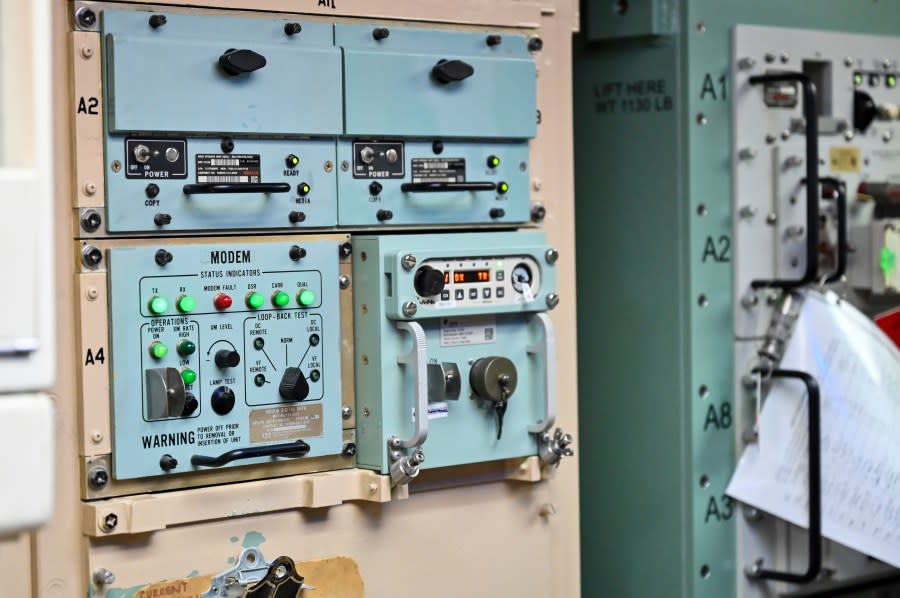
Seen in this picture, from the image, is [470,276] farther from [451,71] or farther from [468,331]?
[451,71]

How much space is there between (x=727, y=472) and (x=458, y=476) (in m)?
0.89

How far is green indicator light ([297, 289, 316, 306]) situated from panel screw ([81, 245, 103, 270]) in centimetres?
42

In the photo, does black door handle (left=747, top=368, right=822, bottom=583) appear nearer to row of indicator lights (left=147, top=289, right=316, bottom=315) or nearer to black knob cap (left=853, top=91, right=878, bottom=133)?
black knob cap (left=853, top=91, right=878, bottom=133)

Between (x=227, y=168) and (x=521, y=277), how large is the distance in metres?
0.69

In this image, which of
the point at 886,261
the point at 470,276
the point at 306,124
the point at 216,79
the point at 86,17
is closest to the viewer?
the point at 86,17

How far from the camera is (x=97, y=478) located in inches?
97.0

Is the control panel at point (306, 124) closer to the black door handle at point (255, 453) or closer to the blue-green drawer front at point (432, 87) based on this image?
the blue-green drawer front at point (432, 87)

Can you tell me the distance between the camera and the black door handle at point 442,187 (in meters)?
2.80

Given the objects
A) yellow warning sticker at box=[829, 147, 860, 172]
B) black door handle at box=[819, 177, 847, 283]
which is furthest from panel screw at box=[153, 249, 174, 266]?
yellow warning sticker at box=[829, 147, 860, 172]

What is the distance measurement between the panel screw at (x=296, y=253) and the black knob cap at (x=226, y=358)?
0.24 metres

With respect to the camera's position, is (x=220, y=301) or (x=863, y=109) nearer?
(x=220, y=301)

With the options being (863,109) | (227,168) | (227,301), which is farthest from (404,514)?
(863,109)

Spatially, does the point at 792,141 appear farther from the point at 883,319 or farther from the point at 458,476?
the point at 458,476

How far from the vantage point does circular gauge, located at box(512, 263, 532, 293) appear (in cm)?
285
